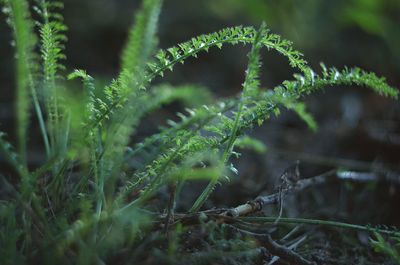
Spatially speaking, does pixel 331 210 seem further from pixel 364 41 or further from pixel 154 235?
pixel 364 41

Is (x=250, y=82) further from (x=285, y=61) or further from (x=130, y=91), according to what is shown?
(x=285, y=61)

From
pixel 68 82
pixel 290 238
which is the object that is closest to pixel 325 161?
pixel 290 238

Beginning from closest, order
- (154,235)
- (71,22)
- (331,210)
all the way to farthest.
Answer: (154,235), (331,210), (71,22)

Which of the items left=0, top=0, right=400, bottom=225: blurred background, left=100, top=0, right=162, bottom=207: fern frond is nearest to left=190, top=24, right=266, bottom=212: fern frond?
left=100, top=0, right=162, bottom=207: fern frond

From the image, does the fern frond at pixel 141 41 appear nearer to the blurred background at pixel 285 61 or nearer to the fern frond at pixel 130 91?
the fern frond at pixel 130 91

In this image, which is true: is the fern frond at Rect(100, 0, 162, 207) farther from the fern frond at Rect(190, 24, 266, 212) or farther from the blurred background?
the blurred background

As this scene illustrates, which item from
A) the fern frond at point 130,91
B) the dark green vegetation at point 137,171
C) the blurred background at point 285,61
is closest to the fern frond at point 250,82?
the dark green vegetation at point 137,171

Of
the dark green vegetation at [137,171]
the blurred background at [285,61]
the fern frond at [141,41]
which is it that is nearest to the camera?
the dark green vegetation at [137,171]

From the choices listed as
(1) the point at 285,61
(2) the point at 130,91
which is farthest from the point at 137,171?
(1) the point at 285,61
